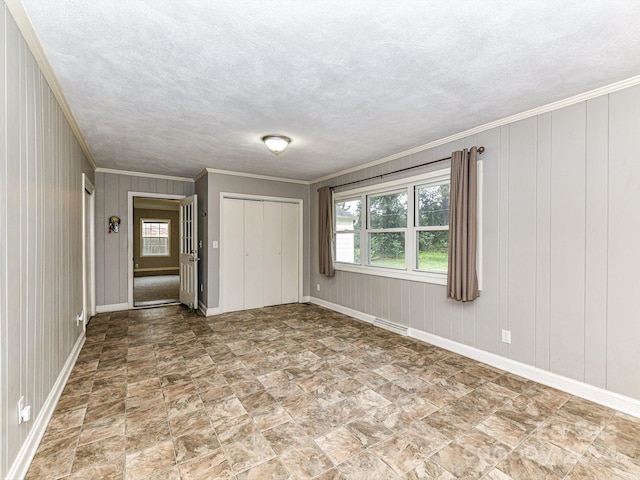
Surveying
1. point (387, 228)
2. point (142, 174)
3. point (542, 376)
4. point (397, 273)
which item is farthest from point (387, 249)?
point (142, 174)

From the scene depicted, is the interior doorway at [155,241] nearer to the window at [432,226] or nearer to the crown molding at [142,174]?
the crown molding at [142,174]

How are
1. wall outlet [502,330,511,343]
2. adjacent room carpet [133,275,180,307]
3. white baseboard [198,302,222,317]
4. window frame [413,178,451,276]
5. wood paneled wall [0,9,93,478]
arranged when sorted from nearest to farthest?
wood paneled wall [0,9,93,478] → wall outlet [502,330,511,343] → window frame [413,178,451,276] → white baseboard [198,302,222,317] → adjacent room carpet [133,275,180,307]

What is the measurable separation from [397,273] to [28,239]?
3.79 m

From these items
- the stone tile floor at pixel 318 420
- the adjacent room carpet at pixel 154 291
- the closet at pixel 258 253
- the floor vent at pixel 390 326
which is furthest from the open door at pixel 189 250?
the floor vent at pixel 390 326

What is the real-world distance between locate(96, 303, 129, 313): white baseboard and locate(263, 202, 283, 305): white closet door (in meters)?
2.47

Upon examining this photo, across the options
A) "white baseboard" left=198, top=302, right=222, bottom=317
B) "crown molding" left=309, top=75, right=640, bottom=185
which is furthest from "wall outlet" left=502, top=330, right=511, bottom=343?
"white baseboard" left=198, top=302, right=222, bottom=317

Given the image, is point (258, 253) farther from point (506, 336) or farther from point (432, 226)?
point (506, 336)

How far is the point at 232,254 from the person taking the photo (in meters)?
5.47

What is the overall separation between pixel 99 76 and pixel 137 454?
2.57 metres

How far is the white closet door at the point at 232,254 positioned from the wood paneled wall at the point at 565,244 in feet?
11.6

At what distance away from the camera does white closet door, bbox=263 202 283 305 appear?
584 cm

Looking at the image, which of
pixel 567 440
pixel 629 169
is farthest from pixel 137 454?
pixel 629 169

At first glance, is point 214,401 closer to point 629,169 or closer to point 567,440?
point 567,440

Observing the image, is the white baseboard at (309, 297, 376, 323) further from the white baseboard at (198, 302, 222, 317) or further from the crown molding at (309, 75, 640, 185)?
the crown molding at (309, 75, 640, 185)
